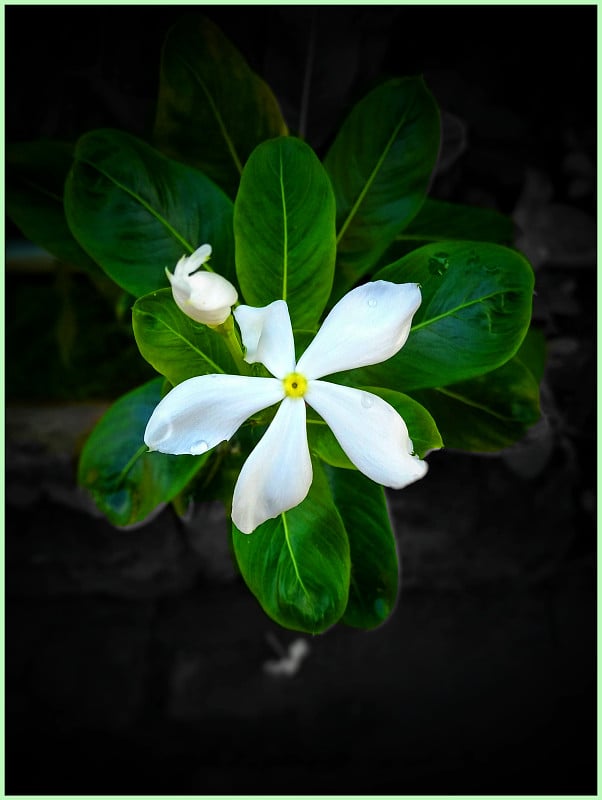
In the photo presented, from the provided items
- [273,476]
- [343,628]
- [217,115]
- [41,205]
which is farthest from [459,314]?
[343,628]

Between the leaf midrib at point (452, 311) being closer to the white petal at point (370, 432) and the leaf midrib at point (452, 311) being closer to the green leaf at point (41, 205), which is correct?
the white petal at point (370, 432)

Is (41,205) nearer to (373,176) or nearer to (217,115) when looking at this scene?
(217,115)

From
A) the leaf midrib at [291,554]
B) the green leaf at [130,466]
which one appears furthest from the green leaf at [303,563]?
the green leaf at [130,466]

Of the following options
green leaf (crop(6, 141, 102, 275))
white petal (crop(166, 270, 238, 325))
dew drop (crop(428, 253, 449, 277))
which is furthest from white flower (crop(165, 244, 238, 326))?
green leaf (crop(6, 141, 102, 275))

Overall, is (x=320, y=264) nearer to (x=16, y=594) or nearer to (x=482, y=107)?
(x=482, y=107)

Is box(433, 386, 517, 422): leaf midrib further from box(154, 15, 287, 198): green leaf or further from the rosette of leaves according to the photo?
box(154, 15, 287, 198): green leaf

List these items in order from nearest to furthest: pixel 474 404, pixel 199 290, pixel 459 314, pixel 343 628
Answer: pixel 199 290 → pixel 459 314 → pixel 474 404 → pixel 343 628

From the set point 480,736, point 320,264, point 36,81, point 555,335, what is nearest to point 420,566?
point 480,736
